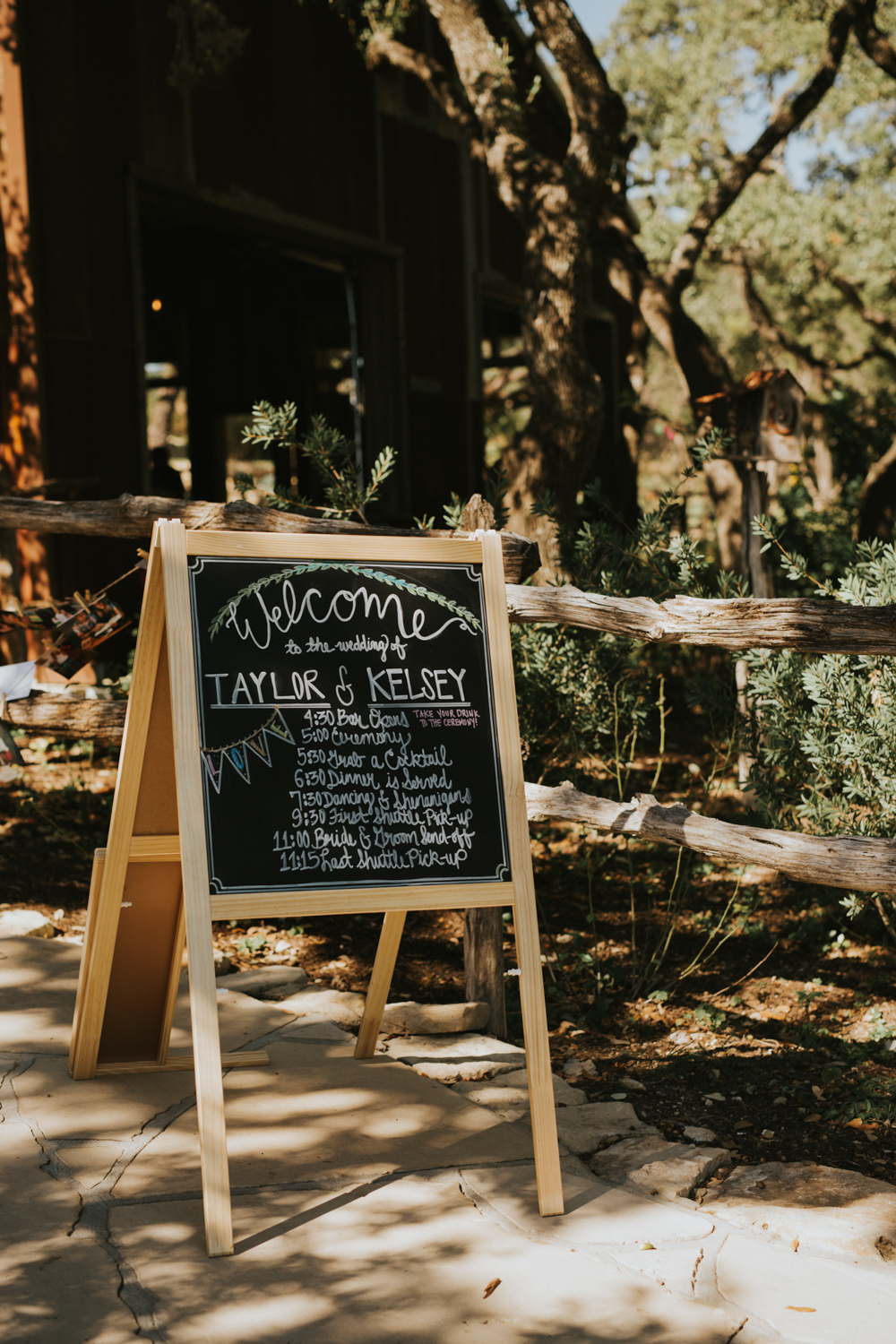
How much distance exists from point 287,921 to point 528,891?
7.85ft

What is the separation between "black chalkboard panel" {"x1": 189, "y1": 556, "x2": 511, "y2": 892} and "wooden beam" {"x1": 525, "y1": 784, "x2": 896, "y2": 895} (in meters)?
0.67

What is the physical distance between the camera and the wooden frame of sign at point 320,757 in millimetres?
2533

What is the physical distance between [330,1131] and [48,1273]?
816mm

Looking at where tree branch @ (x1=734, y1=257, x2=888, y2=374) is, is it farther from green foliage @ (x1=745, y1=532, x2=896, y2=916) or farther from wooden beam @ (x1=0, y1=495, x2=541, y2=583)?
wooden beam @ (x1=0, y1=495, x2=541, y2=583)

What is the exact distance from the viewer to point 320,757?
271 centimetres

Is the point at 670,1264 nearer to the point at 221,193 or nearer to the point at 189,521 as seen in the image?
the point at 189,521

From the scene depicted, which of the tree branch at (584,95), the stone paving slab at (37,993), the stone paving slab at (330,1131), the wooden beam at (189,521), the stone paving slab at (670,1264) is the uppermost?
the tree branch at (584,95)

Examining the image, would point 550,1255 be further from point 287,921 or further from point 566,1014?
point 287,921

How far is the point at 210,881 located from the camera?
2.49m

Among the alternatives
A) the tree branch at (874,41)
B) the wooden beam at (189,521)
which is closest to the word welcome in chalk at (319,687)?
the wooden beam at (189,521)

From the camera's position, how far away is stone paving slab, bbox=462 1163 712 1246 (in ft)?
8.12

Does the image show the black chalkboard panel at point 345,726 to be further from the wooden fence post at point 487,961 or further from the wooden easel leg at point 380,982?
the wooden fence post at point 487,961

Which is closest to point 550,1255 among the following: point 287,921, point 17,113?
point 287,921

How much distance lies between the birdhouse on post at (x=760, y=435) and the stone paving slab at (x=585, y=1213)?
4142 millimetres
